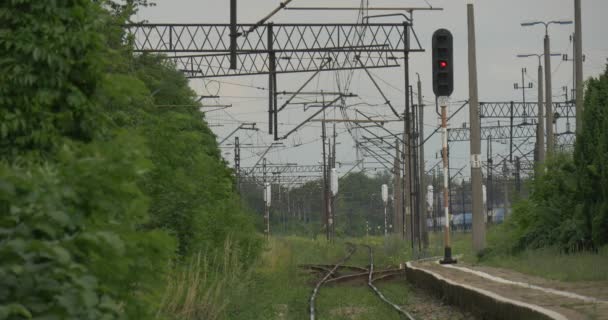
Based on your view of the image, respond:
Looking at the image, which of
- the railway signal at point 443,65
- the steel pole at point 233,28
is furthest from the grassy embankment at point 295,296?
the steel pole at point 233,28

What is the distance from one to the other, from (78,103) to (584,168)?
19558 mm

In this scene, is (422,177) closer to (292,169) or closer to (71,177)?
(292,169)

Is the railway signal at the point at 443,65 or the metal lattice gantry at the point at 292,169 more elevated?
the metal lattice gantry at the point at 292,169

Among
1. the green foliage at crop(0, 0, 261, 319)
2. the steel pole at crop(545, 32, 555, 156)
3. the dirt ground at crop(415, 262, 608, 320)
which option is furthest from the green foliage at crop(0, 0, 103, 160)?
the steel pole at crop(545, 32, 555, 156)

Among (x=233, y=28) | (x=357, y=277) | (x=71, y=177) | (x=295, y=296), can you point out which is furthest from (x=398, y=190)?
(x=71, y=177)

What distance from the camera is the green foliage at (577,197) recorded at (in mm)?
25938

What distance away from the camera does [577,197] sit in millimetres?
28000

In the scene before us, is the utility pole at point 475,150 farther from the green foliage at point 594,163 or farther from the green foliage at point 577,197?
the green foliage at point 594,163

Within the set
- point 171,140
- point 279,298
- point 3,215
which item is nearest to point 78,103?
point 3,215

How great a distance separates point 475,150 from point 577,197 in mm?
4063

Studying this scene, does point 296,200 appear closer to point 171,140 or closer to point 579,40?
point 579,40

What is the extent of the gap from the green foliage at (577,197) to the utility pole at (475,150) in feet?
4.73

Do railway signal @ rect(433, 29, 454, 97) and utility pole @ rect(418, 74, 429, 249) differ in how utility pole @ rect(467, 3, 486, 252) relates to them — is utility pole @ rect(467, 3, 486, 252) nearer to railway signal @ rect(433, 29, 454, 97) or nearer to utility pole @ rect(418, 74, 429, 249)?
railway signal @ rect(433, 29, 454, 97)

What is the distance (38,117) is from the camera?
952cm
